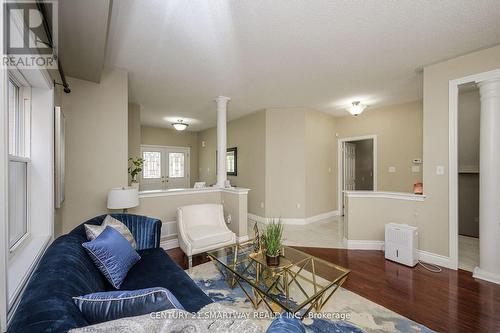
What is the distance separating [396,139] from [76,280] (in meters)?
5.53

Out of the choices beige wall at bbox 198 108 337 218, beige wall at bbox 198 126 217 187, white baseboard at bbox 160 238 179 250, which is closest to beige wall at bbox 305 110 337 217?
beige wall at bbox 198 108 337 218

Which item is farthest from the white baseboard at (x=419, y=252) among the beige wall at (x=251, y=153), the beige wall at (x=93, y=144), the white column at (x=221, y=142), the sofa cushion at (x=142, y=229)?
the beige wall at (x=93, y=144)

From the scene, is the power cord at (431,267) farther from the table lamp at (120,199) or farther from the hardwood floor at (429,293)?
the table lamp at (120,199)

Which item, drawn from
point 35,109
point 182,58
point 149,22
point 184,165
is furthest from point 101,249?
point 184,165

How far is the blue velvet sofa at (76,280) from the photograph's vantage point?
72cm

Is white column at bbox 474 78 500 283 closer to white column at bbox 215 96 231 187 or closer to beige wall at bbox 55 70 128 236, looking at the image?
white column at bbox 215 96 231 187

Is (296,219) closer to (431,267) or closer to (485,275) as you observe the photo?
(431,267)

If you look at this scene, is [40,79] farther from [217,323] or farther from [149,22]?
[217,323]

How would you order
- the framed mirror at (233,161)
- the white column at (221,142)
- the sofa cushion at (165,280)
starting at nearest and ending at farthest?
1. the sofa cushion at (165,280)
2. the white column at (221,142)
3. the framed mirror at (233,161)

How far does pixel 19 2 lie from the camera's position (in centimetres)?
106

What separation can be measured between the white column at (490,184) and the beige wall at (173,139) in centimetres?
724

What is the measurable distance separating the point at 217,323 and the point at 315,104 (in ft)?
14.9

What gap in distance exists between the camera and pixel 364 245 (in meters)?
3.36

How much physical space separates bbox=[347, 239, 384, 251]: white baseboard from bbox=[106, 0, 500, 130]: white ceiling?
253 cm
